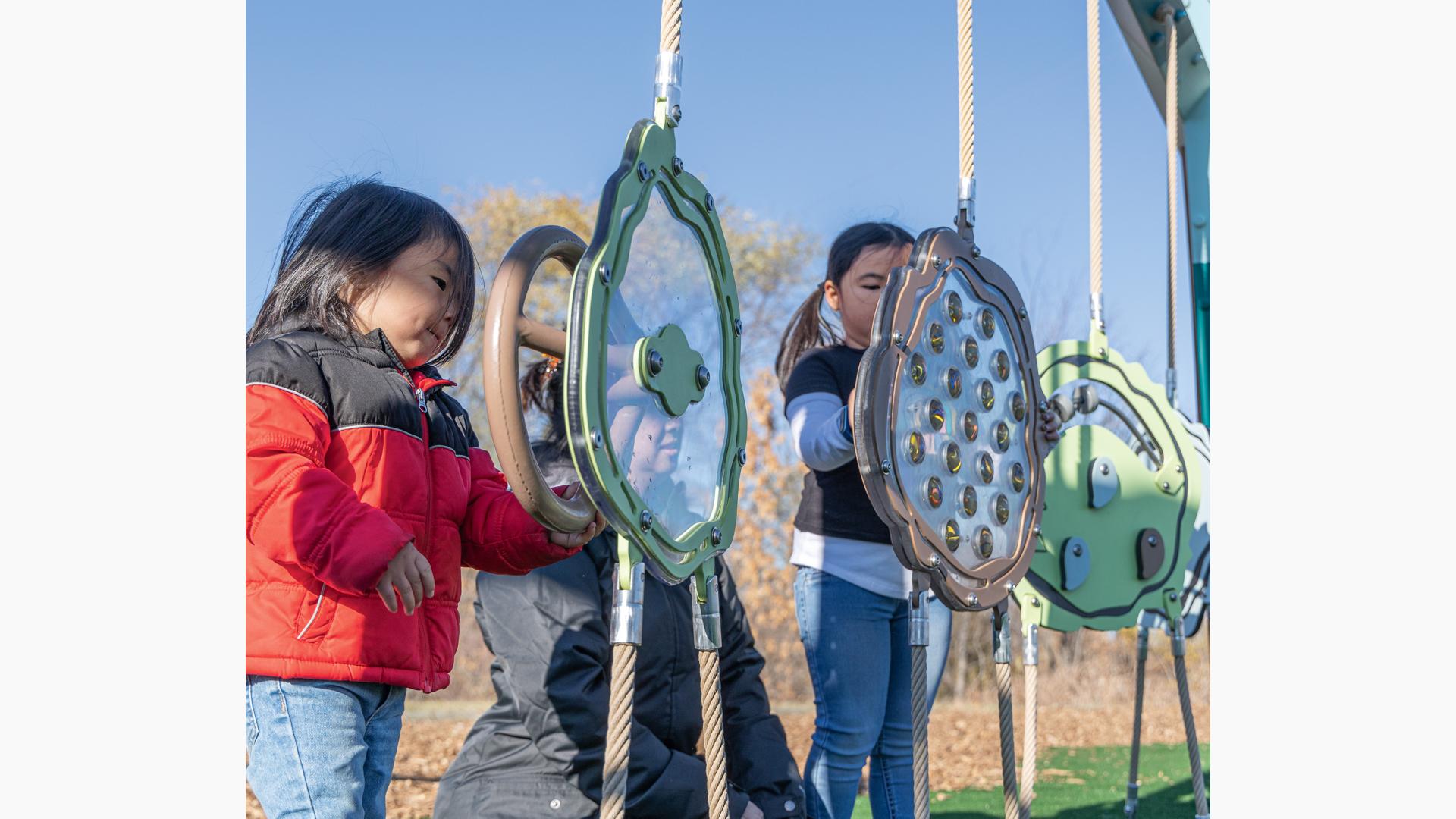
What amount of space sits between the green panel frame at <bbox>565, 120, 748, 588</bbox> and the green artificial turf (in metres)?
2.36

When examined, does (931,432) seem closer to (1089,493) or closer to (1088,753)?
(1089,493)

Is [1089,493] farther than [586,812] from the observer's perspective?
Yes

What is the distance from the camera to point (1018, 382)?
196 centimetres

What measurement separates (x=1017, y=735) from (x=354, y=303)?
5.08 meters

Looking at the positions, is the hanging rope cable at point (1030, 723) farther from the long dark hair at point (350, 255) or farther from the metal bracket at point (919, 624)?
the long dark hair at point (350, 255)

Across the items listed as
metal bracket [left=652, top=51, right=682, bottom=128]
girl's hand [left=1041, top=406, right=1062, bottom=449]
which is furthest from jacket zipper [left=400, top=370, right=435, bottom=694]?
girl's hand [left=1041, top=406, right=1062, bottom=449]

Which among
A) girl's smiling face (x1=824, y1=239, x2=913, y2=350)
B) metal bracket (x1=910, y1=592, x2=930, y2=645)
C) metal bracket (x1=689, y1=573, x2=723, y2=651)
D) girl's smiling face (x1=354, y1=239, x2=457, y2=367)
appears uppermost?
girl's smiling face (x1=824, y1=239, x2=913, y2=350)

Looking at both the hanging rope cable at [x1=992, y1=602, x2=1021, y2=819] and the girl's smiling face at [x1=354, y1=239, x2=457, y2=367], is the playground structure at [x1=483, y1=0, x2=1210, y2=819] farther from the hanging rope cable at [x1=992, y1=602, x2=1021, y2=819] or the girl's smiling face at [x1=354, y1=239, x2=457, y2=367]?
the girl's smiling face at [x1=354, y1=239, x2=457, y2=367]

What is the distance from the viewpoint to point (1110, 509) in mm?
2619

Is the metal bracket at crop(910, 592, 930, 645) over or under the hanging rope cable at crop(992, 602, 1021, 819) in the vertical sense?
over

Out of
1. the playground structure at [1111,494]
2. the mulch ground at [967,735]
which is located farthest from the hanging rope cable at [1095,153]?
the mulch ground at [967,735]

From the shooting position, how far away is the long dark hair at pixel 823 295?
7.30 ft

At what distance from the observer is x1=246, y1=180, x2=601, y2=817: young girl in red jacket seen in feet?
4.16
